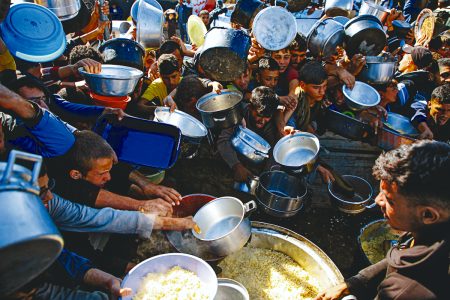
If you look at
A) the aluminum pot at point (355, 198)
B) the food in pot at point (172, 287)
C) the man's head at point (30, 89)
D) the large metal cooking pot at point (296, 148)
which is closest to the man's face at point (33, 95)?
the man's head at point (30, 89)

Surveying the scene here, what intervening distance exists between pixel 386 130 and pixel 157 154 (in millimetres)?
3043

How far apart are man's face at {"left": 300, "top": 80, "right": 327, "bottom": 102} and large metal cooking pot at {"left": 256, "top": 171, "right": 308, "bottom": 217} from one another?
1218mm

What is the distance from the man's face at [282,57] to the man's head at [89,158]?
291 centimetres

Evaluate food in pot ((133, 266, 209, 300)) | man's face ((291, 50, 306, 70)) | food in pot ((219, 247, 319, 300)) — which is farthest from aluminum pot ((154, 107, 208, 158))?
man's face ((291, 50, 306, 70))

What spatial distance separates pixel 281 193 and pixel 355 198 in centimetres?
110

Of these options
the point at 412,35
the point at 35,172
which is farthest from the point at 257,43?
the point at 412,35

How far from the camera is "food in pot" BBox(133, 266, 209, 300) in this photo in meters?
1.90

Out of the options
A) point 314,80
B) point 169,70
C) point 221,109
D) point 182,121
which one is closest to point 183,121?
point 182,121

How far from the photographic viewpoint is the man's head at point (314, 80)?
155 inches

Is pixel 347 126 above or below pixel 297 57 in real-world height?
below

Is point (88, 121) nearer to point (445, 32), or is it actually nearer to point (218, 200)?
point (218, 200)

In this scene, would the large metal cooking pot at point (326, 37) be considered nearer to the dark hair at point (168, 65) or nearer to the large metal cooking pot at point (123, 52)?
the dark hair at point (168, 65)

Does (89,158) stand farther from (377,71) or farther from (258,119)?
(377,71)

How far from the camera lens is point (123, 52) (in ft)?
12.1
